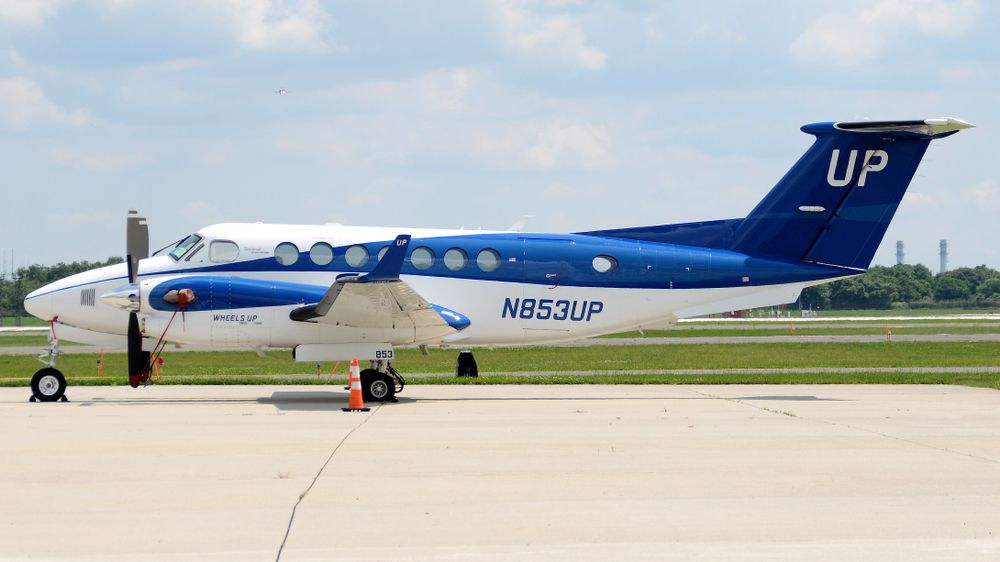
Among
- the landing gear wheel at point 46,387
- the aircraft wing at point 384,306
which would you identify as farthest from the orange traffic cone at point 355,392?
the landing gear wheel at point 46,387

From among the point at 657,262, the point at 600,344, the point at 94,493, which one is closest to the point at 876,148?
the point at 657,262

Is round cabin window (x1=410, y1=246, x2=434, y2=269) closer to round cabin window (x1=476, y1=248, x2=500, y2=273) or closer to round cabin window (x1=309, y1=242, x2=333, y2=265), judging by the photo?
round cabin window (x1=476, y1=248, x2=500, y2=273)

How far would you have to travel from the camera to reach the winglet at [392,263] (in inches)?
611

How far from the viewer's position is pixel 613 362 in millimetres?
31234

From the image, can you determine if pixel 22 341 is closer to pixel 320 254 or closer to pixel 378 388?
pixel 320 254

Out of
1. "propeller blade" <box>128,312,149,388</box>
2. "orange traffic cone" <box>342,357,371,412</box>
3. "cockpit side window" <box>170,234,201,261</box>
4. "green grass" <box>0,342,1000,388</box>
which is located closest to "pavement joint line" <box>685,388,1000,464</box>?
"green grass" <box>0,342,1000,388</box>

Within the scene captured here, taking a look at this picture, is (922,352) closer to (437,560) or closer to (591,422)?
(591,422)

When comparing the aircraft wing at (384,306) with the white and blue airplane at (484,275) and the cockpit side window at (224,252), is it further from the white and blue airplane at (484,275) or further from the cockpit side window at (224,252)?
the cockpit side window at (224,252)

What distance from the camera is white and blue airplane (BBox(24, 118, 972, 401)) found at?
1717 cm

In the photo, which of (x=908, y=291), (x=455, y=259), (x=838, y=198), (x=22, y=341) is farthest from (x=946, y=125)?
(x=908, y=291)

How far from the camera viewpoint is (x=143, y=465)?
1030 centimetres

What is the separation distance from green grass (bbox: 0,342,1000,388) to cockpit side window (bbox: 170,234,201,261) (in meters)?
4.33

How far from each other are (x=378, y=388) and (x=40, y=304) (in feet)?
19.1

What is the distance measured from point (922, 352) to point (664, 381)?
54.5ft
